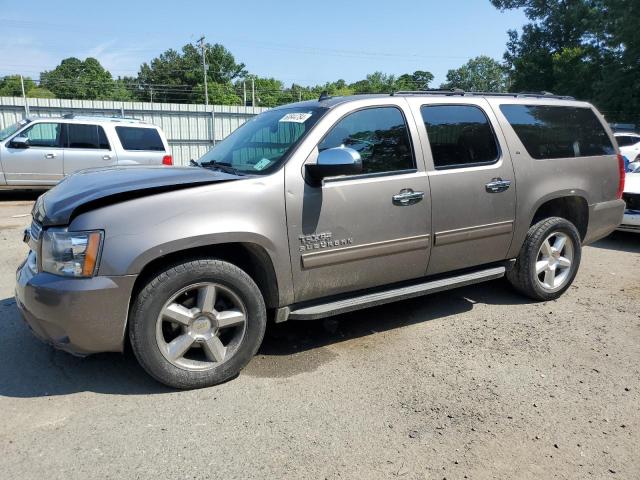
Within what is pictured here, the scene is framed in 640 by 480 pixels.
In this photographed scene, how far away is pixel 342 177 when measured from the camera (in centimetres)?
362

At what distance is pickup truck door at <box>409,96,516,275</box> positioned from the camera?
4.07 metres

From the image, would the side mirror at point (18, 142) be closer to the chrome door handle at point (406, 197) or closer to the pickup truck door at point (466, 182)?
the pickup truck door at point (466, 182)

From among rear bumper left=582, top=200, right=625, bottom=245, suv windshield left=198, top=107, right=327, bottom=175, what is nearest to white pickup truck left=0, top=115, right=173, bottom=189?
suv windshield left=198, top=107, right=327, bottom=175

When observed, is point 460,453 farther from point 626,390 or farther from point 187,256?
point 187,256

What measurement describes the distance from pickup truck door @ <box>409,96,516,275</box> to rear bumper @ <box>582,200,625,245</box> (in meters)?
1.23

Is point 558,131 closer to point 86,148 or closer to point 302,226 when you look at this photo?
point 302,226

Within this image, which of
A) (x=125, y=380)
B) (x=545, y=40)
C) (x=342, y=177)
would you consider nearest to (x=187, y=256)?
(x=125, y=380)

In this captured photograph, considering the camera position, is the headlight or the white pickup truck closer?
the headlight

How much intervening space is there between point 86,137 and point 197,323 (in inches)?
391

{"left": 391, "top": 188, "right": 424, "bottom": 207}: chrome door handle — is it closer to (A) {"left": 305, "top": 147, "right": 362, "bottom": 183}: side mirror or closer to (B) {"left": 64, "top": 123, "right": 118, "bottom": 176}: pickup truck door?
(A) {"left": 305, "top": 147, "right": 362, "bottom": 183}: side mirror

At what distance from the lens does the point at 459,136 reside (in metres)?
4.27

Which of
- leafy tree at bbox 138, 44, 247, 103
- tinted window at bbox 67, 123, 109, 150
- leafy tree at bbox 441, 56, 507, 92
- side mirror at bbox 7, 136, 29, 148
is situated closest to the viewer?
side mirror at bbox 7, 136, 29, 148

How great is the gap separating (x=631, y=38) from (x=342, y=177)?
30190 mm

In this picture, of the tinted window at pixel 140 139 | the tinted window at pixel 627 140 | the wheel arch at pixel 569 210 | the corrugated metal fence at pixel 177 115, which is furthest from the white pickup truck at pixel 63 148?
the tinted window at pixel 627 140
